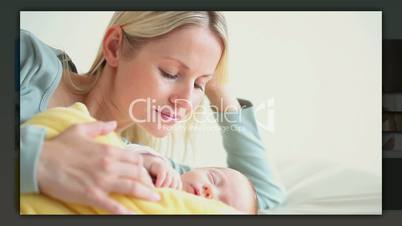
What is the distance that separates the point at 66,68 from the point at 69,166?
45cm

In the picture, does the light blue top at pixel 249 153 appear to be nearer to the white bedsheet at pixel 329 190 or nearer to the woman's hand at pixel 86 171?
the white bedsheet at pixel 329 190

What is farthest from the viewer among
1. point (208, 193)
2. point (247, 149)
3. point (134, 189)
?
point (247, 149)

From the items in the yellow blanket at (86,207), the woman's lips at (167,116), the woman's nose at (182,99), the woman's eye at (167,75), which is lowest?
the yellow blanket at (86,207)

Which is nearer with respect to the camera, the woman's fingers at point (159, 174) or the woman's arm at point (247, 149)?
the woman's fingers at point (159, 174)

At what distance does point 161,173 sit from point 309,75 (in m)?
0.78

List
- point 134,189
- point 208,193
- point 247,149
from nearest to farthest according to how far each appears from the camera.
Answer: point 134,189 → point 208,193 → point 247,149

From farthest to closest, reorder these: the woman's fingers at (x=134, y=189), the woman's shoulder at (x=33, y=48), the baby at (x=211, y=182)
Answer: the woman's shoulder at (x=33, y=48) → the baby at (x=211, y=182) → the woman's fingers at (x=134, y=189)

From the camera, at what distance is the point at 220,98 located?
268 cm

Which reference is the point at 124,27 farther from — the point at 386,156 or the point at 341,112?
the point at 386,156

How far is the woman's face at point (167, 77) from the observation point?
261 cm

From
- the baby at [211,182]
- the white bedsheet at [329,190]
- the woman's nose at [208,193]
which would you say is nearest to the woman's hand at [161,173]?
the baby at [211,182]

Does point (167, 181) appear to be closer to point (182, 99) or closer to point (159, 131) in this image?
point (159, 131)

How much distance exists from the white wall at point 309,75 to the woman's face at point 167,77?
5.4 inches

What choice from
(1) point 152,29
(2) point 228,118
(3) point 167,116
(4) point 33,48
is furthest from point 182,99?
(4) point 33,48
